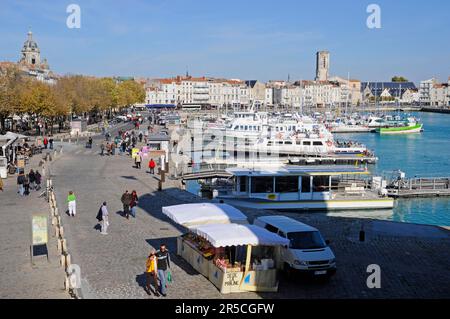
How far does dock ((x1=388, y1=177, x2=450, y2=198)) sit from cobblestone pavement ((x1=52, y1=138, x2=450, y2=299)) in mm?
14436

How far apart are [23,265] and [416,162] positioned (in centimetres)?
5224

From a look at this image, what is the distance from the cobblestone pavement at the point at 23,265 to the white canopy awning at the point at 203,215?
321 cm

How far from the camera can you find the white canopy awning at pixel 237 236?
1286cm

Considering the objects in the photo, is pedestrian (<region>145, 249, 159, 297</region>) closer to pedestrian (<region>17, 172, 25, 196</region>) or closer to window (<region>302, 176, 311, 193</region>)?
pedestrian (<region>17, 172, 25, 196</region>)

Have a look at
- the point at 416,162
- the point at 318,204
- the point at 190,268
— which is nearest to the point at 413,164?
the point at 416,162

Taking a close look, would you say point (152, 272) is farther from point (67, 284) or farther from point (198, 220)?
point (198, 220)

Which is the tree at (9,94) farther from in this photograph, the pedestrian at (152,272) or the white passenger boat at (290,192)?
the pedestrian at (152,272)

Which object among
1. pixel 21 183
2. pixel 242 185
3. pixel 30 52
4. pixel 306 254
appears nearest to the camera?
pixel 306 254

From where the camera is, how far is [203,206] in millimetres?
16328

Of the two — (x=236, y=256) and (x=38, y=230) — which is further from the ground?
(x=38, y=230)

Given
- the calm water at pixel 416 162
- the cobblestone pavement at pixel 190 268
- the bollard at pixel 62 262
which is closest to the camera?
the cobblestone pavement at pixel 190 268

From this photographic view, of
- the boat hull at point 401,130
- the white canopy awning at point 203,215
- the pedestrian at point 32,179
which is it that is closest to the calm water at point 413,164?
the boat hull at point 401,130

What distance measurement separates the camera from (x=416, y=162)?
6097 cm
